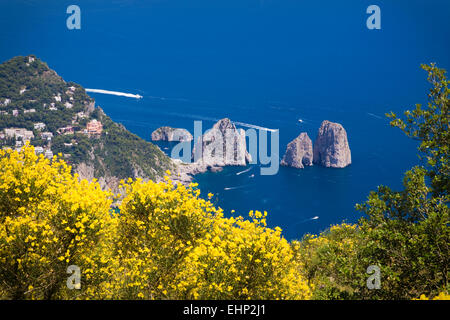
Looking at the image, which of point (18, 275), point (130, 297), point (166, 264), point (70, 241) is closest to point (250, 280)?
point (166, 264)

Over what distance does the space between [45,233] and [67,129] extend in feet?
390

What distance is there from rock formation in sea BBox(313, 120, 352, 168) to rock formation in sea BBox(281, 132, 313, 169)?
5751mm

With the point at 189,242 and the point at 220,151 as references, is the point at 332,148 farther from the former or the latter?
the point at 189,242

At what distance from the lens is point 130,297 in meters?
12.8

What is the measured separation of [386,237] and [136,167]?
11380 centimetres

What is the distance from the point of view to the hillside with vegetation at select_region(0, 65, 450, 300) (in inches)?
457

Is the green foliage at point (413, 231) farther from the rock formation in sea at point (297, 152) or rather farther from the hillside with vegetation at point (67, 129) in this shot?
the rock formation in sea at point (297, 152)

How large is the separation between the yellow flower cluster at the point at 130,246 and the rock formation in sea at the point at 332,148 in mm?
125107

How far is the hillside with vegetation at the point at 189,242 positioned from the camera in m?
11.6

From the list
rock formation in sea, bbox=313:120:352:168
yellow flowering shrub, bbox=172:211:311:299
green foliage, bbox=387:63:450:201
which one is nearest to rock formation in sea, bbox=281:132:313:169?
rock formation in sea, bbox=313:120:352:168

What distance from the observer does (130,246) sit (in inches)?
629
